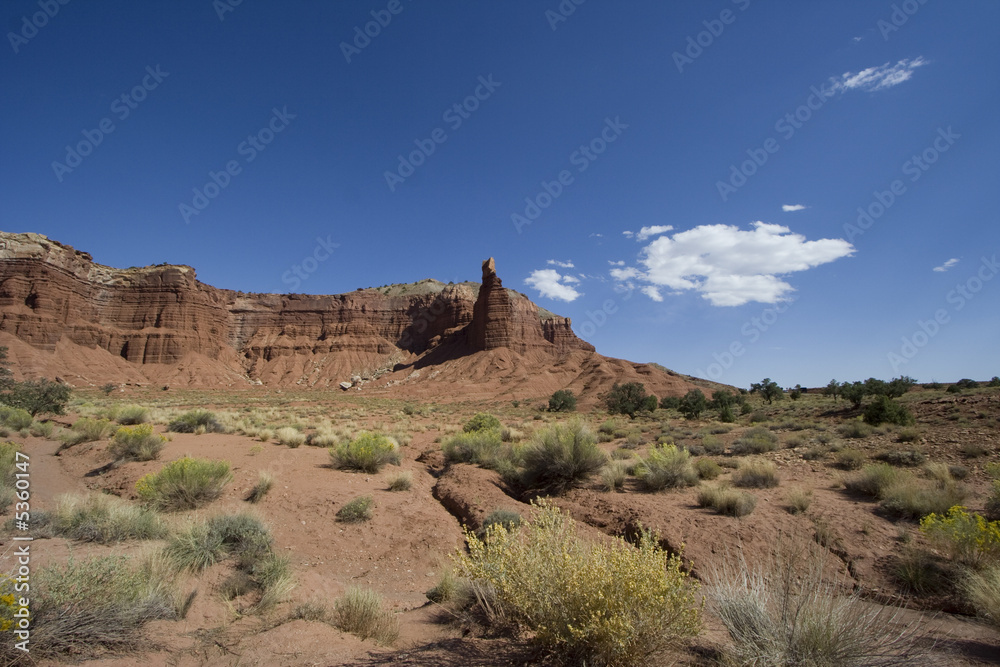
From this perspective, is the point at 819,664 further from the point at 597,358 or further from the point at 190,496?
the point at 597,358

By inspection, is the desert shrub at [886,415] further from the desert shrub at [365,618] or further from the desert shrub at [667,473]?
the desert shrub at [365,618]

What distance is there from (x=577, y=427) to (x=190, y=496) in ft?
25.7

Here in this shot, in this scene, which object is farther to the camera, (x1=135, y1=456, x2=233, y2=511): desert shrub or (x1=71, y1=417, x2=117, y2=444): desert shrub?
(x1=71, y1=417, x2=117, y2=444): desert shrub

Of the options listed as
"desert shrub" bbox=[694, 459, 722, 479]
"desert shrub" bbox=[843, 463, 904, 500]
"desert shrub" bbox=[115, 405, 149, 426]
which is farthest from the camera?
"desert shrub" bbox=[115, 405, 149, 426]

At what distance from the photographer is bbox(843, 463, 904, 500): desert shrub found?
7891mm

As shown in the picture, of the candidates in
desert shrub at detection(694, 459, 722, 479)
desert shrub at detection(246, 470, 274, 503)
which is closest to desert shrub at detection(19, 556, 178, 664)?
desert shrub at detection(246, 470, 274, 503)

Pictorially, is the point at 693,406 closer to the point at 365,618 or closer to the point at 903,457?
the point at 903,457

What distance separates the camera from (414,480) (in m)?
10.6

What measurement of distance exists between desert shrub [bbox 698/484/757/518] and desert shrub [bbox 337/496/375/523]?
241 inches

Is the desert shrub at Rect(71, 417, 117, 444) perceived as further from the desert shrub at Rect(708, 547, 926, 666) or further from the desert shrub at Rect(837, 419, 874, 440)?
the desert shrub at Rect(837, 419, 874, 440)

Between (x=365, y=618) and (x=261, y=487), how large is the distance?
5.61 metres

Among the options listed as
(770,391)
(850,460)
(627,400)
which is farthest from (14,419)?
(770,391)

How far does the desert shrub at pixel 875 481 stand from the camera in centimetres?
789

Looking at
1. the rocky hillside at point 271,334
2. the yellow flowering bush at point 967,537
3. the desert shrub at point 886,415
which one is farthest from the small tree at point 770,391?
the yellow flowering bush at point 967,537
